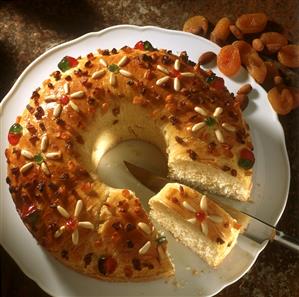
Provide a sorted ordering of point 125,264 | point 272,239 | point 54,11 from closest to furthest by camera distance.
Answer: point 125,264, point 272,239, point 54,11

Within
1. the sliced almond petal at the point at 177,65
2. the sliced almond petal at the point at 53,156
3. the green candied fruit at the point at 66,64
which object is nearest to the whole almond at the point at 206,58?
the sliced almond petal at the point at 177,65

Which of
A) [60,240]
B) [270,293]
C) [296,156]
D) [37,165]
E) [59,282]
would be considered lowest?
[270,293]

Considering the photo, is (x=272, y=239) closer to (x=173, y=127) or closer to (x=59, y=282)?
(x=173, y=127)

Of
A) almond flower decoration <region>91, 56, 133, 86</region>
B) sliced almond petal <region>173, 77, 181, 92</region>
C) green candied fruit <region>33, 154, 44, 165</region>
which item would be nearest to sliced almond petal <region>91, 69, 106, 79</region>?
almond flower decoration <region>91, 56, 133, 86</region>

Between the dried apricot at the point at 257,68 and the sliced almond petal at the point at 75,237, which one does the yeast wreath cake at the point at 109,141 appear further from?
the dried apricot at the point at 257,68

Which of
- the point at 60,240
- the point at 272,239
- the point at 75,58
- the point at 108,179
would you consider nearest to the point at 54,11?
the point at 75,58

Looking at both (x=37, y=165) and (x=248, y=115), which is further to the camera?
(x=248, y=115)

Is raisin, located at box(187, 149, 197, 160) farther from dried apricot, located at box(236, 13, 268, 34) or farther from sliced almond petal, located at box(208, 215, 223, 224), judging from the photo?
dried apricot, located at box(236, 13, 268, 34)
